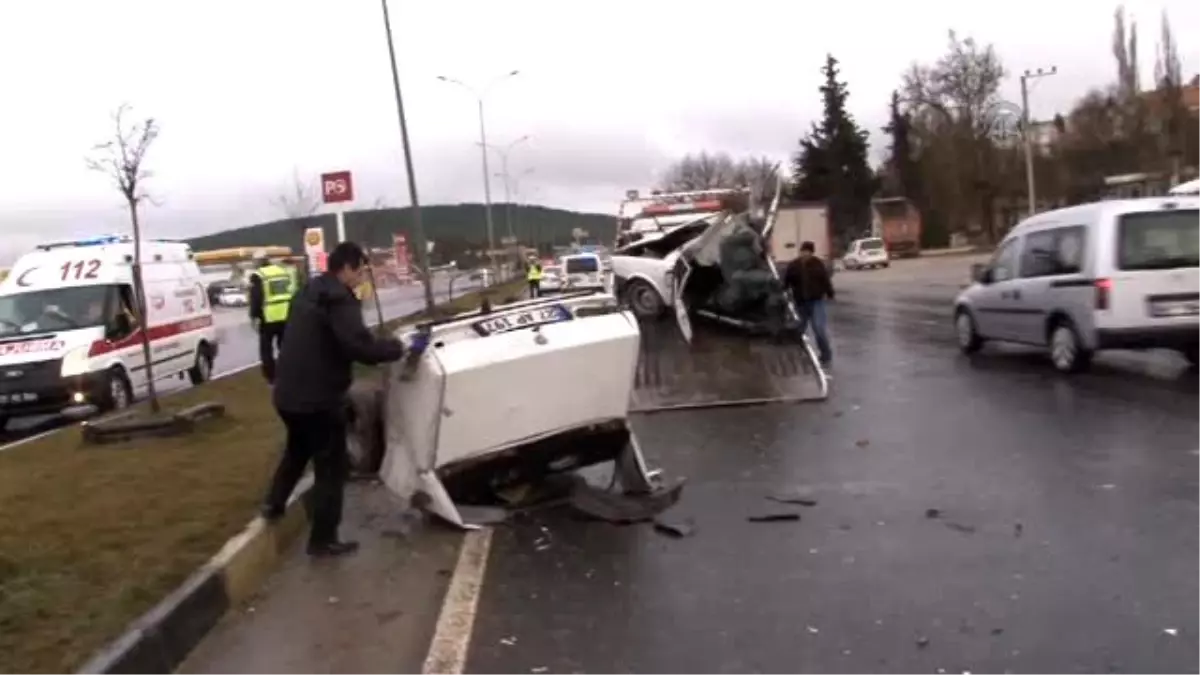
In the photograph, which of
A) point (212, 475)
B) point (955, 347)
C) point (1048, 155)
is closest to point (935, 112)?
point (1048, 155)

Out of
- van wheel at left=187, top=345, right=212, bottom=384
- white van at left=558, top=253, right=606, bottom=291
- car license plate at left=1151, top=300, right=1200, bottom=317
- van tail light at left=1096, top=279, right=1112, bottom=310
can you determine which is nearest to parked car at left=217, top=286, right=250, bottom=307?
white van at left=558, top=253, right=606, bottom=291

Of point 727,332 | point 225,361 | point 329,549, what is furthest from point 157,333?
point 329,549

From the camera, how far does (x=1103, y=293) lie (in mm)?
13156

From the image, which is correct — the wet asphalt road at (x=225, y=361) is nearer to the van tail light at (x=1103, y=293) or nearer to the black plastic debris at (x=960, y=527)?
the black plastic debris at (x=960, y=527)

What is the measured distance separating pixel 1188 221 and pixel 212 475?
32.4 ft

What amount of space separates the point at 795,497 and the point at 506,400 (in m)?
2.07

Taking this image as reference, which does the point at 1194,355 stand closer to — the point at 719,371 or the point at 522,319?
the point at 719,371

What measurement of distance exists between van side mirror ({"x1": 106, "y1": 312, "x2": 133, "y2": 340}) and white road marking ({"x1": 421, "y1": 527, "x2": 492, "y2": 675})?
11009mm

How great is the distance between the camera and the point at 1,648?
5.33 meters

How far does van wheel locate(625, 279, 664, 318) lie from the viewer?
1758cm

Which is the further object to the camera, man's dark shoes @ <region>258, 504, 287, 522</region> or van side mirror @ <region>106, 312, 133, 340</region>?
van side mirror @ <region>106, 312, 133, 340</region>

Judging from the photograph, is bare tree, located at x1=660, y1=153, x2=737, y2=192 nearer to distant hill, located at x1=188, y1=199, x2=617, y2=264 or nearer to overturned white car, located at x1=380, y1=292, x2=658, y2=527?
distant hill, located at x1=188, y1=199, x2=617, y2=264

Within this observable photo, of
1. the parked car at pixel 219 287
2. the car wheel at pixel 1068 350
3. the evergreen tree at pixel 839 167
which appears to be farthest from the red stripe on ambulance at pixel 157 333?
the evergreen tree at pixel 839 167

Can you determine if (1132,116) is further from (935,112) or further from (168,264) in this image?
(168,264)
